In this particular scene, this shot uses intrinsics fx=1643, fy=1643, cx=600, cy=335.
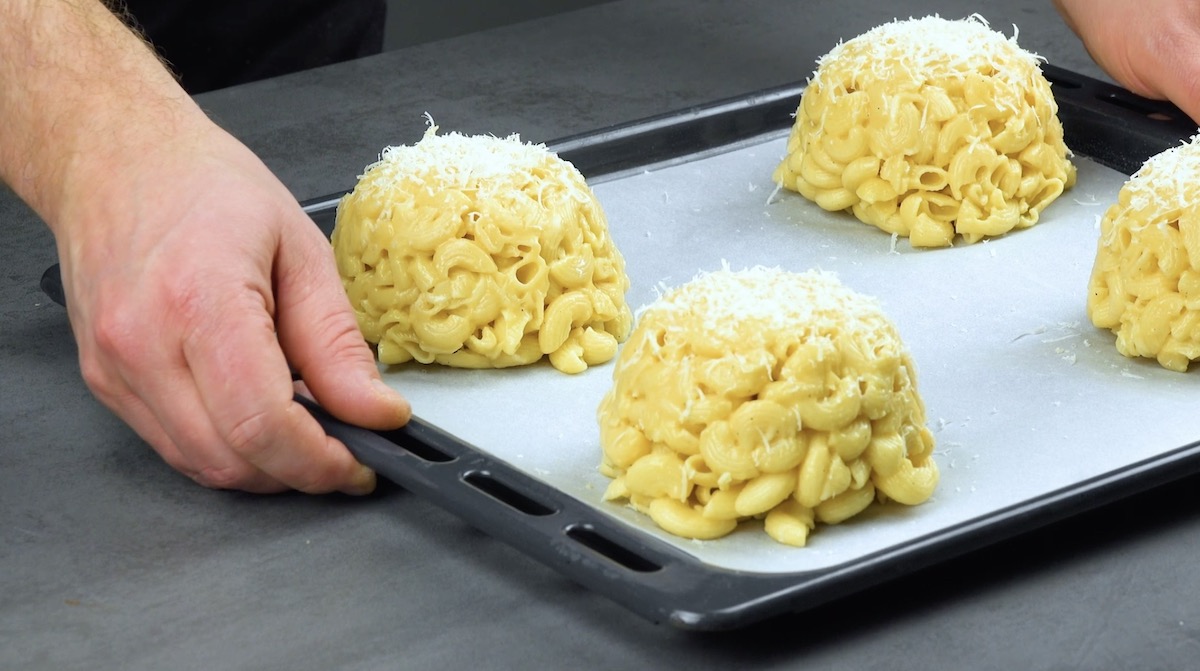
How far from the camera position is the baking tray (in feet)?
5.39

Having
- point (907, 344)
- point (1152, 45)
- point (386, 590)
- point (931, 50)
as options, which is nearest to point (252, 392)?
point (386, 590)

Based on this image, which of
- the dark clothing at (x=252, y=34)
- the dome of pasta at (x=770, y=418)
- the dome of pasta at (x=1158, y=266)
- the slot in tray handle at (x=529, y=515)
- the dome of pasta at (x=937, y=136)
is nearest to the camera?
the slot in tray handle at (x=529, y=515)

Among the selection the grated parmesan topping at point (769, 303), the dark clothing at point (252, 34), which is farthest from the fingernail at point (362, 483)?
the dark clothing at point (252, 34)

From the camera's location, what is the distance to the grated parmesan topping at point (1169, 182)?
2.19 meters

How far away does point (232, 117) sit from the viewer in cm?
329

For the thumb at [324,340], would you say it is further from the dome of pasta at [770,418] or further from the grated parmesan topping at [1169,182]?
the grated parmesan topping at [1169,182]

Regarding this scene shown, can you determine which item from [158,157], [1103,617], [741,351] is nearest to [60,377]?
[158,157]

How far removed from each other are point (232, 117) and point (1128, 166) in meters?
1.71

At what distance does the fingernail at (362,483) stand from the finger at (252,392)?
0.05 meters

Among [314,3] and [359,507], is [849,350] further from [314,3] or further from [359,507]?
[314,3]

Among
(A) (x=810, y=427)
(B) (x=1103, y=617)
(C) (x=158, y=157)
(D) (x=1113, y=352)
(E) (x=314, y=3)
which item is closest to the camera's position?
(B) (x=1103, y=617)

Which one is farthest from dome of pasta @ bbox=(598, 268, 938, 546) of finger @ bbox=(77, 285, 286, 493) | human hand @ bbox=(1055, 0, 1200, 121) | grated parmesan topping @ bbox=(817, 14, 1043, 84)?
human hand @ bbox=(1055, 0, 1200, 121)

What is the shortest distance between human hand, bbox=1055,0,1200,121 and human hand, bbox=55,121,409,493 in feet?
4.89

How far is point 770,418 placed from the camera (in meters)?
1.78
